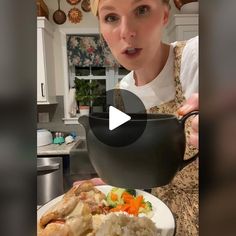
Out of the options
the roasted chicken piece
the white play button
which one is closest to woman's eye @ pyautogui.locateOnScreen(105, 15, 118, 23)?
the white play button

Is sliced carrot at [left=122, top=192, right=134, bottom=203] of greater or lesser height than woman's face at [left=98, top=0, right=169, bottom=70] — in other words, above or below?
below

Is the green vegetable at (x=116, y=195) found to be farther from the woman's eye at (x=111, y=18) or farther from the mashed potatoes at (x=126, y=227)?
the woman's eye at (x=111, y=18)

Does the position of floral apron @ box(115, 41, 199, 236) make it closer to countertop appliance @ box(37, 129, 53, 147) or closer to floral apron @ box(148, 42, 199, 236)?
floral apron @ box(148, 42, 199, 236)

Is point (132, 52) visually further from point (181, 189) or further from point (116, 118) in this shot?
point (181, 189)

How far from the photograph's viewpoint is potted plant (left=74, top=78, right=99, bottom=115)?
1.15ft

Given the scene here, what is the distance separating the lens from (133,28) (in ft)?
1.07

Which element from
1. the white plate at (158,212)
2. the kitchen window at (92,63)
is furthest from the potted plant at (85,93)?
the white plate at (158,212)

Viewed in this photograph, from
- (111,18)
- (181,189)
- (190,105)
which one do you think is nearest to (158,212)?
(181,189)

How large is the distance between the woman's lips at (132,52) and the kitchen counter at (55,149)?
0.13 metres

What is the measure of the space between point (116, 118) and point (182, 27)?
5.4 inches
